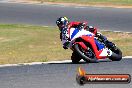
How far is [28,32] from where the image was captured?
22547 millimetres

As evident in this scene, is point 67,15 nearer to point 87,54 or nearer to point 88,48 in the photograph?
point 88,48

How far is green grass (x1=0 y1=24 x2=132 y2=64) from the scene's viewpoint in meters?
15.1

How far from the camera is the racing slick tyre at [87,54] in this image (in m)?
13.3

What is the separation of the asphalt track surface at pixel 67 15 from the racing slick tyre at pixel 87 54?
9.47 meters

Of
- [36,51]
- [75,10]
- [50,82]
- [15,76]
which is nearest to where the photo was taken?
[50,82]

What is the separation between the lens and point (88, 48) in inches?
534

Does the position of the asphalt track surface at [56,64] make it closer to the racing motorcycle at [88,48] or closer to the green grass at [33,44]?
the racing motorcycle at [88,48]

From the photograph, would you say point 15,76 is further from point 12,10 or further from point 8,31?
point 12,10

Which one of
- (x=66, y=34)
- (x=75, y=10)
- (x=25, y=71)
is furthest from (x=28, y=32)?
(x=25, y=71)

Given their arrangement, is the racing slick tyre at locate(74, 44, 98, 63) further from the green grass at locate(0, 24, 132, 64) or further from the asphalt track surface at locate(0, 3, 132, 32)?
the asphalt track surface at locate(0, 3, 132, 32)

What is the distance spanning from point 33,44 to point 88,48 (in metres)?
6.10

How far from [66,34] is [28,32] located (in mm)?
8909

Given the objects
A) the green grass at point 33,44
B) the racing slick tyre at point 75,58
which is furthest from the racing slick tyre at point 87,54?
the green grass at point 33,44

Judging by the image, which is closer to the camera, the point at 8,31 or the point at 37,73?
the point at 37,73
